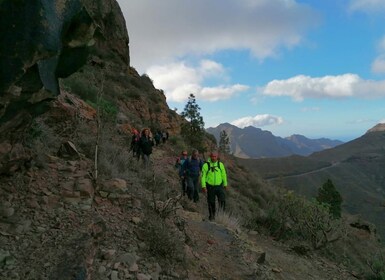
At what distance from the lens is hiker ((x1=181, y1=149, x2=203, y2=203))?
1156cm

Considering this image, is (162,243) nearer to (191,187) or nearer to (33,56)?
(33,56)

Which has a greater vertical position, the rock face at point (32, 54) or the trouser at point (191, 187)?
the rock face at point (32, 54)

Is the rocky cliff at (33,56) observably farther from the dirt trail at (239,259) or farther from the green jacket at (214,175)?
the green jacket at (214,175)

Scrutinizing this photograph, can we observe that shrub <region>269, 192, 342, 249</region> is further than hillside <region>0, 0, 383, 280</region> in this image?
Yes

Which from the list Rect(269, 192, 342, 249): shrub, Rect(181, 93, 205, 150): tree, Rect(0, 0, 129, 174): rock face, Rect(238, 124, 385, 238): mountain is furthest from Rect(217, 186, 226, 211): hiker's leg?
Rect(238, 124, 385, 238): mountain

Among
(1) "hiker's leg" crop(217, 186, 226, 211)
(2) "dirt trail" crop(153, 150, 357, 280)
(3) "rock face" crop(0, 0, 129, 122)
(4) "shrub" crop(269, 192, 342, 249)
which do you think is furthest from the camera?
(4) "shrub" crop(269, 192, 342, 249)

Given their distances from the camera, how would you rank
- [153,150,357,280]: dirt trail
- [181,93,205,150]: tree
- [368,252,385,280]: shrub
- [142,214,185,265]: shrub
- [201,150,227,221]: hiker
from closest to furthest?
[142,214,185,265]: shrub, [153,150,357,280]: dirt trail, [368,252,385,280]: shrub, [201,150,227,221]: hiker, [181,93,205,150]: tree

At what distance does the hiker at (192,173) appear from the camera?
1156 cm

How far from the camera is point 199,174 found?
12.0 meters

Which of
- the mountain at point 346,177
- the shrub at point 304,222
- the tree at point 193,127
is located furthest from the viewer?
the mountain at point 346,177

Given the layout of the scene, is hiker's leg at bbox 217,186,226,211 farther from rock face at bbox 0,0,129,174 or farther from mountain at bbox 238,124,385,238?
mountain at bbox 238,124,385,238

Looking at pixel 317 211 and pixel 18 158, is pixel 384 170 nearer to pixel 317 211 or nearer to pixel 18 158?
pixel 317 211

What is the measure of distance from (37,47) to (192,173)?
26.7ft

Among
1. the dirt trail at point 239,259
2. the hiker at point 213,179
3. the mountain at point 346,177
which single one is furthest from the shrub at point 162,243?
the mountain at point 346,177
